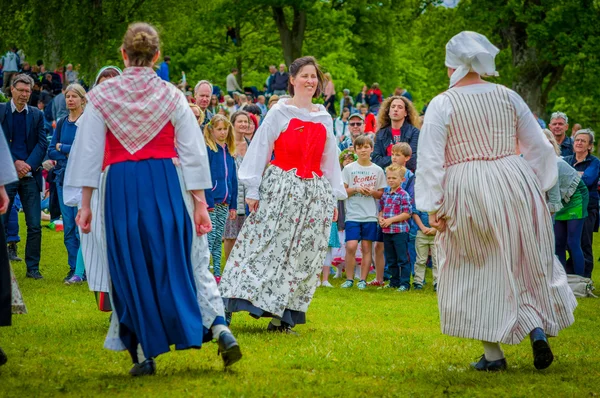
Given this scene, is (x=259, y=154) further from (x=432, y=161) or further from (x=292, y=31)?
(x=292, y=31)

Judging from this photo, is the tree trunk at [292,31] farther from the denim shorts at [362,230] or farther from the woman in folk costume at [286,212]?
the woman in folk costume at [286,212]

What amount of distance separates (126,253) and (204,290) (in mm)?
605

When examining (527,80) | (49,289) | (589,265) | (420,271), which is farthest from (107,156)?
(527,80)

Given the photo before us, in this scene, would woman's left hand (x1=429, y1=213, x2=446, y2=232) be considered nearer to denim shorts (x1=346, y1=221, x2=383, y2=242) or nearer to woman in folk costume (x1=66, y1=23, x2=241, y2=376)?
woman in folk costume (x1=66, y1=23, x2=241, y2=376)

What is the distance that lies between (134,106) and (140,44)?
422mm

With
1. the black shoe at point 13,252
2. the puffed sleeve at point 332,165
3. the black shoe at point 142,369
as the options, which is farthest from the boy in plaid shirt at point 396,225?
the black shoe at point 142,369

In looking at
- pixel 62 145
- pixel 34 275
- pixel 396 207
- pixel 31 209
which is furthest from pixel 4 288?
pixel 396 207

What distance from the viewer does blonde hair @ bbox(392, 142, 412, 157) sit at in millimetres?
13836

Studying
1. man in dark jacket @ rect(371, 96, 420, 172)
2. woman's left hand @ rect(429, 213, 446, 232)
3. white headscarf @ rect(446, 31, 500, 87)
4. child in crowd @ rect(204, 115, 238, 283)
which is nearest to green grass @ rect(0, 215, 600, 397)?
woman's left hand @ rect(429, 213, 446, 232)

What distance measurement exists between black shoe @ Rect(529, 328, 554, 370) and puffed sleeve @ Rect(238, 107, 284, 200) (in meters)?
3.01

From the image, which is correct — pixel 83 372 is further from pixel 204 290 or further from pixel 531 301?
pixel 531 301

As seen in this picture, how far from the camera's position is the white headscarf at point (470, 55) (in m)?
7.25

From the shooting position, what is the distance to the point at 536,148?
7484 millimetres

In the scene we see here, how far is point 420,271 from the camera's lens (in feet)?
46.3
